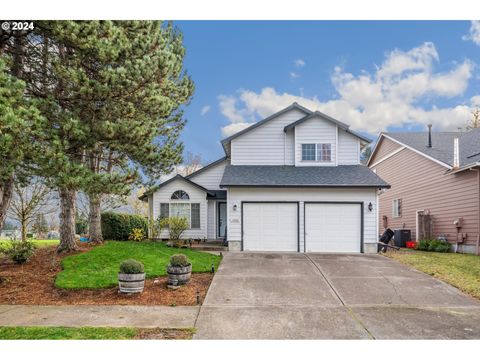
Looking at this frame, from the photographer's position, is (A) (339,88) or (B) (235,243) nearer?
(B) (235,243)

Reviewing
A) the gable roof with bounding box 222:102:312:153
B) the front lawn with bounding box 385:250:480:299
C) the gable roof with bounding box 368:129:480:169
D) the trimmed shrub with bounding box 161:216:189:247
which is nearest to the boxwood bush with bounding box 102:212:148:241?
the trimmed shrub with bounding box 161:216:189:247

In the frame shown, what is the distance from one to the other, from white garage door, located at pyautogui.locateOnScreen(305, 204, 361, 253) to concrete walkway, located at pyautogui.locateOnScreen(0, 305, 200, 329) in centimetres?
850

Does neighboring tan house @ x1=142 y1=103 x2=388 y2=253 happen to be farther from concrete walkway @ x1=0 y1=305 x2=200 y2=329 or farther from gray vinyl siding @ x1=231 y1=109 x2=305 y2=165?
concrete walkway @ x1=0 y1=305 x2=200 y2=329

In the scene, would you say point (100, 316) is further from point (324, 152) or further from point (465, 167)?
point (465, 167)

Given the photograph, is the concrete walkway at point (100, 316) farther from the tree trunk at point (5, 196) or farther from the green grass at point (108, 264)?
the tree trunk at point (5, 196)

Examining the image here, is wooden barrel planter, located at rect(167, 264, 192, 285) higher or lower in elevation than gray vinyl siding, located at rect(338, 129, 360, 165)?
lower

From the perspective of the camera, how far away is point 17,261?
440 inches

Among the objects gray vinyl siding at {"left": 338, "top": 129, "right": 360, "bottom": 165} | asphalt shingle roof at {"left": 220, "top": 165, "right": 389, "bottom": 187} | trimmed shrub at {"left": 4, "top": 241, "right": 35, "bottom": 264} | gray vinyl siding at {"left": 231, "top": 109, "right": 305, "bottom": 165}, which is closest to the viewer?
trimmed shrub at {"left": 4, "top": 241, "right": 35, "bottom": 264}

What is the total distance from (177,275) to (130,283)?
1.17 metres

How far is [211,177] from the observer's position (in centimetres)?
1881

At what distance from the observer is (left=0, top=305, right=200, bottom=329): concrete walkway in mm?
6230
